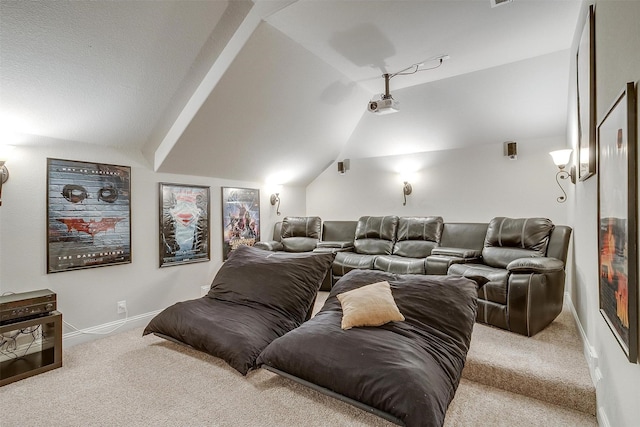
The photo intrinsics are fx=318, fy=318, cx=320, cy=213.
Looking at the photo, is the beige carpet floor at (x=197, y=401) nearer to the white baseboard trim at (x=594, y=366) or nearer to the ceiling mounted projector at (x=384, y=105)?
the white baseboard trim at (x=594, y=366)

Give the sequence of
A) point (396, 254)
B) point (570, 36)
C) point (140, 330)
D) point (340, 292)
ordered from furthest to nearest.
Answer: point (396, 254) → point (140, 330) → point (570, 36) → point (340, 292)

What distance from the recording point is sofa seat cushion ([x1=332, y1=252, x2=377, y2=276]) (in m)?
4.21

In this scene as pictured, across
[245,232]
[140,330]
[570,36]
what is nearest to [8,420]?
[140,330]

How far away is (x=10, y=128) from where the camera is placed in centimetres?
261

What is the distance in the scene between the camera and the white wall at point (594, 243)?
1.16 meters

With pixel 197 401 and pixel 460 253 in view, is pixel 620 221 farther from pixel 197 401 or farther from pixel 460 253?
pixel 460 253

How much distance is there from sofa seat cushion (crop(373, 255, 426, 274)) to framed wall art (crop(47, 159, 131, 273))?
2912mm

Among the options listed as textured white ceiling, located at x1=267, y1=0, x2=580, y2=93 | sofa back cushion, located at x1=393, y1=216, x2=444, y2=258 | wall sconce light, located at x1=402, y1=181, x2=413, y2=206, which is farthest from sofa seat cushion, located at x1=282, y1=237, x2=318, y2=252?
textured white ceiling, located at x1=267, y1=0, x2=580, y2=93

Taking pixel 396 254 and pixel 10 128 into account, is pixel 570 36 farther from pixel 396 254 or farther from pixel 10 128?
pixel 10 128

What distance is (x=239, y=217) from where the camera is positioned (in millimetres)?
4695

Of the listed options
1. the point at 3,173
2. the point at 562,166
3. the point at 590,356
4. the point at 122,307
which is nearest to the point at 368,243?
the point at 562,166

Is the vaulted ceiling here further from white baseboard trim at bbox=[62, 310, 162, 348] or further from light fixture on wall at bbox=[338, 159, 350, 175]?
white baseboard trim at bbox=[62, 310, 162, 348]

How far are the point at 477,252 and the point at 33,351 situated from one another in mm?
4436

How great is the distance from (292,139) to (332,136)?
29.2 inches
